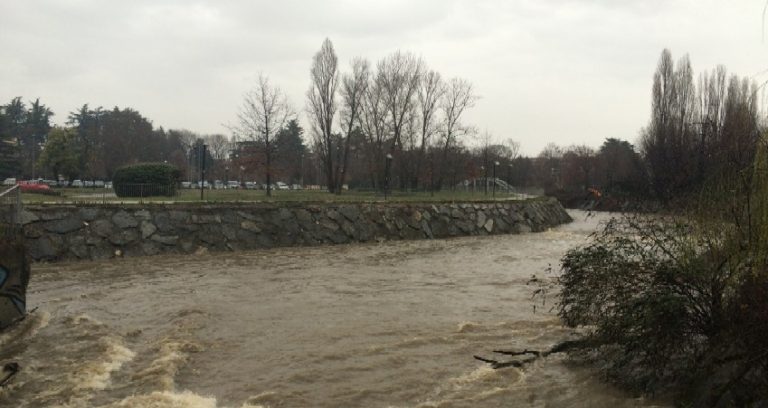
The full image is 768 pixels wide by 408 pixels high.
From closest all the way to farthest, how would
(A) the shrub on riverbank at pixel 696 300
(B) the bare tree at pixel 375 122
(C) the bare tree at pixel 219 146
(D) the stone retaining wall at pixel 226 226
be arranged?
(A) the shrub on riverbank at pixel 696 300, (D) the stone retaining wall at pixel 226 226, (B) the bare tree at pixel 375 122, (C) the bare tree at pixel 219 146

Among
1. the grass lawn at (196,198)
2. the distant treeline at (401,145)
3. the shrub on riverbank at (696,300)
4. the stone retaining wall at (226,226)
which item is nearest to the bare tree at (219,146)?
the distant treeline at (401,145)

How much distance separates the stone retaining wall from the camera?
57.7 feet

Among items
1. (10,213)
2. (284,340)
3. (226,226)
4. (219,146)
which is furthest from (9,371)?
(219,146)

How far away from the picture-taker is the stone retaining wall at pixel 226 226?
1758 cm

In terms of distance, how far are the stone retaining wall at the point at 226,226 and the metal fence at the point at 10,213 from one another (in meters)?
4.65

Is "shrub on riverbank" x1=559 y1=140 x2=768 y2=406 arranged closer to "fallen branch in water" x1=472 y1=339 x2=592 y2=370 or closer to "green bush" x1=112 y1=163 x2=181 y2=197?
"fallen branch in water" x1=472 y1=339 x2=592 y2=370

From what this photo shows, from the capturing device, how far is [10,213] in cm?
1196

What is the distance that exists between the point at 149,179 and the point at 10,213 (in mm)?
16280

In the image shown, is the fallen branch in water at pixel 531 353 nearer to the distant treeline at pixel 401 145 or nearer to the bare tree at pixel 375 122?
the distant treeline at pixel 401 145

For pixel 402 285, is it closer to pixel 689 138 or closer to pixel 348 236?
pixel 348 236

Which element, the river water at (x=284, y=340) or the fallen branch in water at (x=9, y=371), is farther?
the fallen branch in water at (x=9, y=371)

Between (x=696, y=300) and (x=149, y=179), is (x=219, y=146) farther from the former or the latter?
(x=696, y=300)

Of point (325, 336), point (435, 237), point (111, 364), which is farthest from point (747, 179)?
point (435, 237)

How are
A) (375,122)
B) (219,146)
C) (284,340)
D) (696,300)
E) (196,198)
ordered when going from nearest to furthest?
(696,300) → (284,340) → (196,198) → (375,122) → (219,146)
